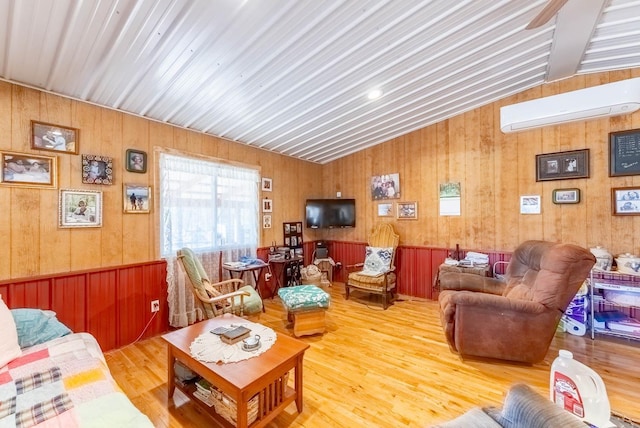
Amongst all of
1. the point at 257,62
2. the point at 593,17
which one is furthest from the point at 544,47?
the point at 257,62

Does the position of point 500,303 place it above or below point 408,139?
below

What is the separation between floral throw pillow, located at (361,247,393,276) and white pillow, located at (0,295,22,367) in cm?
362

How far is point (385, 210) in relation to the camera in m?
4.83

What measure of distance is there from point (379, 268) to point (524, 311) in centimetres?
218

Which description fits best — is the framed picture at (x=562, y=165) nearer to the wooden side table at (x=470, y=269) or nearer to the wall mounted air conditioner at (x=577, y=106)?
the wooden side table at (x=470, y=269)

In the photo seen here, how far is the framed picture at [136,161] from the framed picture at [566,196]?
4969mm

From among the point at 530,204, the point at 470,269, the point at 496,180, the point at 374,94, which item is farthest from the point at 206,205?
the point at 530,204

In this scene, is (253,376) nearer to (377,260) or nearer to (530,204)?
(377,260)

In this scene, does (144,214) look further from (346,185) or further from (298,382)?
(346,185)

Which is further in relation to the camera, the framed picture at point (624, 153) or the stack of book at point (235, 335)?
the framed picture at point (624, 153)

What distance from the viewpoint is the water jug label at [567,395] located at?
1172 millimetres

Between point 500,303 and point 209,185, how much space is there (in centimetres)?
354

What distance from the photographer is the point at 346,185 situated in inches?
211

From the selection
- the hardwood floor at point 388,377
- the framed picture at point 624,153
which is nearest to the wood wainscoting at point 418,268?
the hardwood floor at point 388,377
